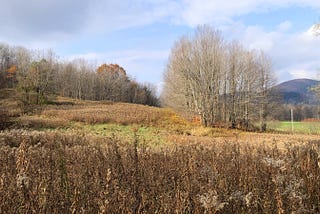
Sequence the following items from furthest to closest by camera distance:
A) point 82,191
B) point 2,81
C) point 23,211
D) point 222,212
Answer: point 2,81 → point 82,191 → point 222,212 → point 23,211

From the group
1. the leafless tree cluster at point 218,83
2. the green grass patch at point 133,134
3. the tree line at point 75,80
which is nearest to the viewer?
the green grass patch at point 133,134

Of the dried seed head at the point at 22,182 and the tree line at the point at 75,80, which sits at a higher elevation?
the tree line at the point at 75,80

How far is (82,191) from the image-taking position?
2.97m

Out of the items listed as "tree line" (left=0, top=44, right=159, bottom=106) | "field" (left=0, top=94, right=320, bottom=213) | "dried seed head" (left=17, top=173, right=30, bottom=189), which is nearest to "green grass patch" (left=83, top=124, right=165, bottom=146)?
"field" (left=0, top=94, right=320, bottom=213)

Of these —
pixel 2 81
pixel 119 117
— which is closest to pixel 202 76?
pixel 119 117

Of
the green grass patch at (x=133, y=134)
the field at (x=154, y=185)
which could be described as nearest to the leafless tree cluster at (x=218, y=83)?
the green grass patch at (x=133, y=134)

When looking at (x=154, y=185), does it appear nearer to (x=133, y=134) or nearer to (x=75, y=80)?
(x=133, y=134)

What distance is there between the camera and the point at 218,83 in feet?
108

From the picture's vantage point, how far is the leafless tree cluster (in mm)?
32500

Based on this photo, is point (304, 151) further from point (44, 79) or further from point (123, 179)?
point (44, 79)

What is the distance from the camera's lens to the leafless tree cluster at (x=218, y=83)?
32.5 m

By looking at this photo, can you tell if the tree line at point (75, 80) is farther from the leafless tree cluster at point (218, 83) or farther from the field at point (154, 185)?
the field at point (154, 185)

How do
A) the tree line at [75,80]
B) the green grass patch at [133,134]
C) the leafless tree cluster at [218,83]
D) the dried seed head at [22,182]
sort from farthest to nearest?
1. the tree line at [75,80]
2. the leafless tree cluster at [218,83]
3. the green grass patch at [133,134]
4. the dried seed head at [22,182]

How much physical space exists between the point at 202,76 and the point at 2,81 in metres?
49.7
